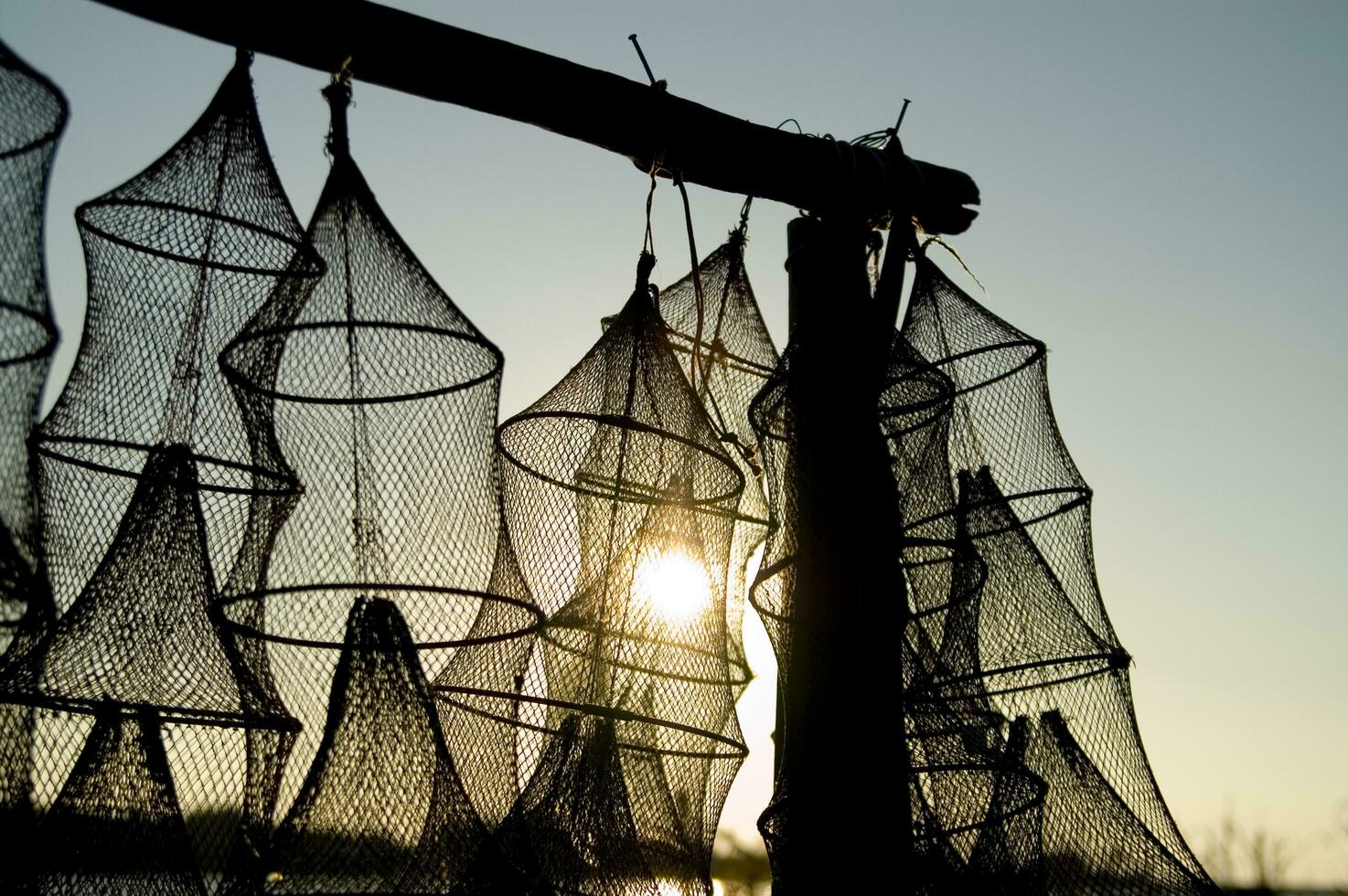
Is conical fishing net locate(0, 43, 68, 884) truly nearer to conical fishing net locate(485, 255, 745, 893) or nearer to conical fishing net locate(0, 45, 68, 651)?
conical fishing net locate(0, 45, 68, 651)

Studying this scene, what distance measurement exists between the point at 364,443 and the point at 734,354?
5.40ft

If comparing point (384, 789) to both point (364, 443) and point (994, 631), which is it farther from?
point (994, 631)

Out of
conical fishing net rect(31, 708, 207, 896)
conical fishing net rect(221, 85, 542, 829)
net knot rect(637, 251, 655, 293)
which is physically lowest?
conical fishing net rect(31, 708, 207, 896)

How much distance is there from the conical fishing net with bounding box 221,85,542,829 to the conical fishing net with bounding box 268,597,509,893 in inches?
9.3

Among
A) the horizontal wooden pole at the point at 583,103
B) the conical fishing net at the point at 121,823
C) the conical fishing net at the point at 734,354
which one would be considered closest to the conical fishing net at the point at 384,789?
the conical fishing net at the point at 121,823

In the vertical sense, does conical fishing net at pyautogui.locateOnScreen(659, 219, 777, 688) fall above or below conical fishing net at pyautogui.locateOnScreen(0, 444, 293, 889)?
above

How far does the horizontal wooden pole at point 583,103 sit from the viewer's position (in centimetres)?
260

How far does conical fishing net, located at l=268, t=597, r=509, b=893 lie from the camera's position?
2.40 m

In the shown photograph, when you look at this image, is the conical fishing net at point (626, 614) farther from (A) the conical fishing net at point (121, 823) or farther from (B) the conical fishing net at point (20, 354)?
(B) the conical fishing net at point (20, 354)

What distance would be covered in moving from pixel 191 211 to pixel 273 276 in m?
0.26

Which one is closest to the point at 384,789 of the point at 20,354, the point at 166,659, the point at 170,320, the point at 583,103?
the point at 166,659

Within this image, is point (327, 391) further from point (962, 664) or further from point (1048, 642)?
point (1048, 642)

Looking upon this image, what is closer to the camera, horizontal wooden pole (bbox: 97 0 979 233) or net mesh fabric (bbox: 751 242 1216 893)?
horizontal wooden pole (bbox: 97 0 979 233)

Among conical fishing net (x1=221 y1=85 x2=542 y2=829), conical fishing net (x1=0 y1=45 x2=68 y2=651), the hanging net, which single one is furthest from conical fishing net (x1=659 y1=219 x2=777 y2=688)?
conical fishing net (x1=0 y1=45 x2=68 y2=651)
